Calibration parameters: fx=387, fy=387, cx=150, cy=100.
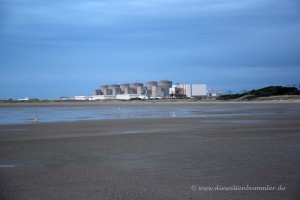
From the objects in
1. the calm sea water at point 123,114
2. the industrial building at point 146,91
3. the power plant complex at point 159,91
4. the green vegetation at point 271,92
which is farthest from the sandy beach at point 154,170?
the industrial building at point 146,91

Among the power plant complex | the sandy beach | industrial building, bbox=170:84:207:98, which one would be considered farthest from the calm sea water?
the power plant complex

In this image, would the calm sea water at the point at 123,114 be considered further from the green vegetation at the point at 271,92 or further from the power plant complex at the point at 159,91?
the power plant complex at the point at 159,91

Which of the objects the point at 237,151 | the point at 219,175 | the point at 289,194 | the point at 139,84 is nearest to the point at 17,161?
the point at 219,175

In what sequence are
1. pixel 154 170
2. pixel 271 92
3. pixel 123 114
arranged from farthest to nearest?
pixel 271 92, pixel 123 114, pixel 154 170

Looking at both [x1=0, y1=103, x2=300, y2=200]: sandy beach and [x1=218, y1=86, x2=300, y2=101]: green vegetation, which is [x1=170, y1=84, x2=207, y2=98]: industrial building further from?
[x1=0, y1=103, x2=300, y2=200]: sandy beach

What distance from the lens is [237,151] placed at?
37.5ft

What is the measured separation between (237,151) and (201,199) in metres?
5.46

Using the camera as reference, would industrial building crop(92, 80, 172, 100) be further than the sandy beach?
Yes

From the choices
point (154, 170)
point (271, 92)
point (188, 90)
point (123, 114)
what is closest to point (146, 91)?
point (188, 90)

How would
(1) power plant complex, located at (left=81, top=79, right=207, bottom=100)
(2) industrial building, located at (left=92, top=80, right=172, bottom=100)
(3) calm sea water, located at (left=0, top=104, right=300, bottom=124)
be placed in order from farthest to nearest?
(2) industrial building, located at (left=92, top=80, right=172, bottom=100)
(1) power plant complex, located at (left=81, top=79, right=207, bottom=100)
(3) calm sea water, located at (left=0, top=104, right=300, bottom=124)

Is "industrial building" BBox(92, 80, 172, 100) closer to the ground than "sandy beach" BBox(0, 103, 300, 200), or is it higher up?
higher up

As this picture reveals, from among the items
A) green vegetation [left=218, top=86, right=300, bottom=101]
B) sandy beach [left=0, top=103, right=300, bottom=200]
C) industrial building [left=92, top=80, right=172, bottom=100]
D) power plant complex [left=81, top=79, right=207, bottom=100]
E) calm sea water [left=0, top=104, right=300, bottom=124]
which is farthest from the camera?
industrial building [left=92, top=80, right=172, bottom=100]

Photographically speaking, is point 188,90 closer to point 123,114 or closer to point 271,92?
point 271,92

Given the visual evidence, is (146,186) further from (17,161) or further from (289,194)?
(17,161)
